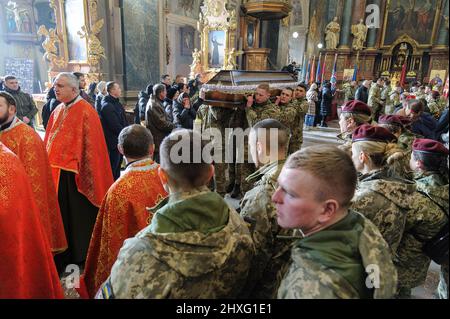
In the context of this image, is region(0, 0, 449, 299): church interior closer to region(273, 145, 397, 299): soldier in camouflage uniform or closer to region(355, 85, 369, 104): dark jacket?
region(273, 145, 397, 299): soldier in camouflage uniform

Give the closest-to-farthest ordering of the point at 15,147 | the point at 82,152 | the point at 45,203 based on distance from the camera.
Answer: the point at 15,147, the point at 45,203, the point at 82,152

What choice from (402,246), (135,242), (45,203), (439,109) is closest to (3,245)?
(45,203)

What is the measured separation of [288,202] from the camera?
94 cm

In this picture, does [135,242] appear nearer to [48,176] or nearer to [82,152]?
[48,176]

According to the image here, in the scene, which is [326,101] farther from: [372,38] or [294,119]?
[372,38]

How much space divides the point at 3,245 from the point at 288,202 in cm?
161

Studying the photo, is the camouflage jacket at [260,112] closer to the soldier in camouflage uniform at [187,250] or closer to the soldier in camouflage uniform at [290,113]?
the soldier in camouflage uniform at [290,113]

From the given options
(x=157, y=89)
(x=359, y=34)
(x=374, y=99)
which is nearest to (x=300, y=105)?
(x=157, y=89)

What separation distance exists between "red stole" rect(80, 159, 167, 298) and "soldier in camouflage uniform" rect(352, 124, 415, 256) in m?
1.27

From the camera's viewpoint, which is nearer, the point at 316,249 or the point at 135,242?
the point at 316,249

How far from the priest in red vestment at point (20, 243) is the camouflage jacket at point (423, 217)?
2.19m

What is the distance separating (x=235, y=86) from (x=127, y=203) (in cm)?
291

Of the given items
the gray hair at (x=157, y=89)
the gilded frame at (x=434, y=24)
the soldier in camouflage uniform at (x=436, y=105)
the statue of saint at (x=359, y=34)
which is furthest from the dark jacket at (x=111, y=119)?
the gilded frame at (x=434, y=24)

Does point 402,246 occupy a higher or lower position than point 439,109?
lower
